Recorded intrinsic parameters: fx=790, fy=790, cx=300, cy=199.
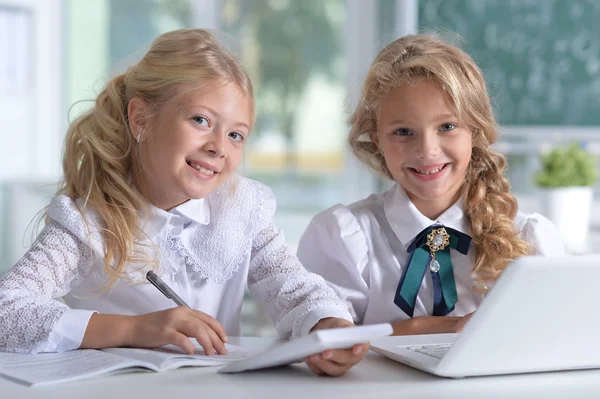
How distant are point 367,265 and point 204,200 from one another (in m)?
0.36

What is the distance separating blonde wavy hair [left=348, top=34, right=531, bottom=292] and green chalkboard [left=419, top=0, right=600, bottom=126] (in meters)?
1.87

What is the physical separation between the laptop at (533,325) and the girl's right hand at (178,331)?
0.91 feet

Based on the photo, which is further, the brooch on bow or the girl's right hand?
the brooch on bow

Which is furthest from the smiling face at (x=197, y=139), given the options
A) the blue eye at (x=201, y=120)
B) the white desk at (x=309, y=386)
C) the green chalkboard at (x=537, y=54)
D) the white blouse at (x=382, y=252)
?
the green chalkboard at (x=537, y=54)

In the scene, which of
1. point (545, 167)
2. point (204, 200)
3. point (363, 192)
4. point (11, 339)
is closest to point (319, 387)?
point (11, 339)

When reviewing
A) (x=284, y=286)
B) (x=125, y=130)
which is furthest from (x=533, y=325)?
(x=125, y=130)

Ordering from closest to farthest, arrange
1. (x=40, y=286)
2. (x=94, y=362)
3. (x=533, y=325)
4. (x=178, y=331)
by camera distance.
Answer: (x=533, y=325) < (x=94, y=362) < (x=178, y=331) < (x=40, y=286)

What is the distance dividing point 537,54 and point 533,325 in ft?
9.40

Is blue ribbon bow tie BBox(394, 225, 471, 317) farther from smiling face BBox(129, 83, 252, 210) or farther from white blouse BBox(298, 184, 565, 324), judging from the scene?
smiling face BBox(129, 83, 252, 210)

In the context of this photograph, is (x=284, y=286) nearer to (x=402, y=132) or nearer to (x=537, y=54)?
(x=402, y=132)

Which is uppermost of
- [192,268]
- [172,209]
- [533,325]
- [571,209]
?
[533,325]

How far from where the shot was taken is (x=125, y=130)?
1531 mm

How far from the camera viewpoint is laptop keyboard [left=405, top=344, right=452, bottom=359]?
40.6 inches

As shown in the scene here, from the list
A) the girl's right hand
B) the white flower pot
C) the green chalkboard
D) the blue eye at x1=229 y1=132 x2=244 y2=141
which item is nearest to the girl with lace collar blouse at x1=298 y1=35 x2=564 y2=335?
the blue eye at x1=229 y1=132 x2=244 y2=141
